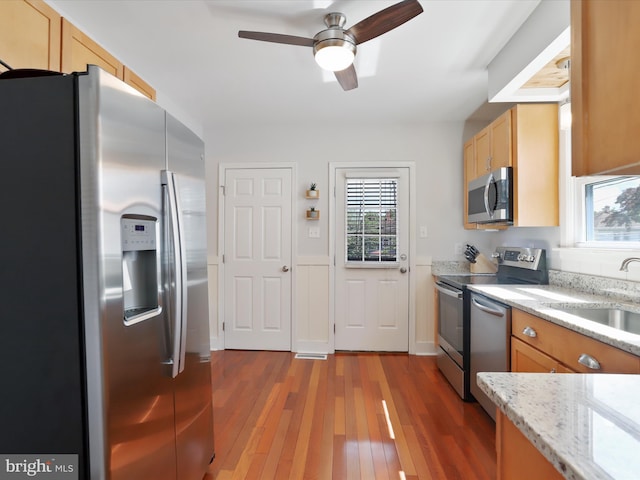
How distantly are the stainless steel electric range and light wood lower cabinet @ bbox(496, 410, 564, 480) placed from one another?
1.94 meters

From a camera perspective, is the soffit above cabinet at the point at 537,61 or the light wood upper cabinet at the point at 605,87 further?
the soffit above cabinet at the point at 537,61

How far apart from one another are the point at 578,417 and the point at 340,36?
2004mm

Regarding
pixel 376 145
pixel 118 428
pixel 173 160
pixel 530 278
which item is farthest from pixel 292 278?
pixel 118 428

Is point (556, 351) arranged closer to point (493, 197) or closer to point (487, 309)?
point (487, 309)

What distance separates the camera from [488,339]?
227 cm

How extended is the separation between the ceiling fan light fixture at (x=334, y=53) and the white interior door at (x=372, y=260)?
1750 millimetres

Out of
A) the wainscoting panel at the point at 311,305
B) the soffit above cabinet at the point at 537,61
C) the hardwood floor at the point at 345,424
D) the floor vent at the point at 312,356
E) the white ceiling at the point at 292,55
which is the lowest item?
the floor vent at the point at 312,356

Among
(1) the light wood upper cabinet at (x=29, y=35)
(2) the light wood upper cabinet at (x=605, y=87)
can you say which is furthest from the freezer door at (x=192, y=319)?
(2) the light wood upper cabinet at (x=605, y=87)

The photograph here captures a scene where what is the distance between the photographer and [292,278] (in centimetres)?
379

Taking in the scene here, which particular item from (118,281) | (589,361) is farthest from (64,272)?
(589,361)

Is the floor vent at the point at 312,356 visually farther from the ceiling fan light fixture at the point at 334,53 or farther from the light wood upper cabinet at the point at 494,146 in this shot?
the ceiling fan light fixture at the point at 334,53

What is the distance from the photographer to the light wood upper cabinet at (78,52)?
149 centimetres

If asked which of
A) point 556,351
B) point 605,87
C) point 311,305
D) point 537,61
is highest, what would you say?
point 537,61

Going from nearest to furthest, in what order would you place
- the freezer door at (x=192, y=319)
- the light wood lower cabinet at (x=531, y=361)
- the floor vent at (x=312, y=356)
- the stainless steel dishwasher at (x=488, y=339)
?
the freezer door at (x=192, y=319) < the light wood lower cabinet at (x=531, y=361) < the stainless steel dishwasher at (x=488, y=339) < the floor vent at (x=312, y=356)
